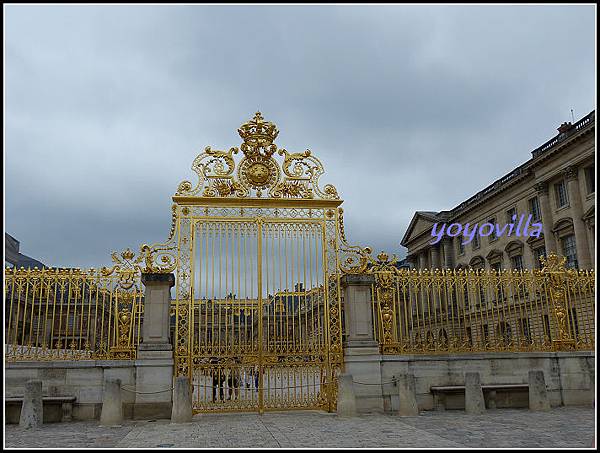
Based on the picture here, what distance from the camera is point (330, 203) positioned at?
546 inches

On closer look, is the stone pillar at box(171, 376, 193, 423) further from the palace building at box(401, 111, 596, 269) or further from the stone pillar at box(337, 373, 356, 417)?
the palace building at box(401, 111, 596, 269)

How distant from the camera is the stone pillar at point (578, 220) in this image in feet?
106

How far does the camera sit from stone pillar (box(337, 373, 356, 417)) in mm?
11695

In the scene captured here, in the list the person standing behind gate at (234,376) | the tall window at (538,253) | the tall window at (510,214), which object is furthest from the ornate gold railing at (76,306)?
the tall window at (510,214)

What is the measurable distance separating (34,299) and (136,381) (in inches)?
108

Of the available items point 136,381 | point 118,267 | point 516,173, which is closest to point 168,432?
point 136,381

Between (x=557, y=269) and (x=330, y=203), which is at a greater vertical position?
(x=330, y=203)

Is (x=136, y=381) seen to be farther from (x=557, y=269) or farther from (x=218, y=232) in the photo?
(x=557, y=269)

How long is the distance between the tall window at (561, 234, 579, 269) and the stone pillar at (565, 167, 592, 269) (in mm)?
951

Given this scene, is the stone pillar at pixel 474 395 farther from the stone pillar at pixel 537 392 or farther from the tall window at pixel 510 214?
the tall window at pixel 510 214

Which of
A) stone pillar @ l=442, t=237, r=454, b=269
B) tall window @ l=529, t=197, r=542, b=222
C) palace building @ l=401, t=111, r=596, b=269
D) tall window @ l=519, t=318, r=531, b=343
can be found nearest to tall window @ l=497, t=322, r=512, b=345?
tall window @ l=519, t=318, r=531, b=343

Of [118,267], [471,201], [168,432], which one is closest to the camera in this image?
[168,432]

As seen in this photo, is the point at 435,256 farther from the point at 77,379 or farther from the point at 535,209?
the point at 77,379
